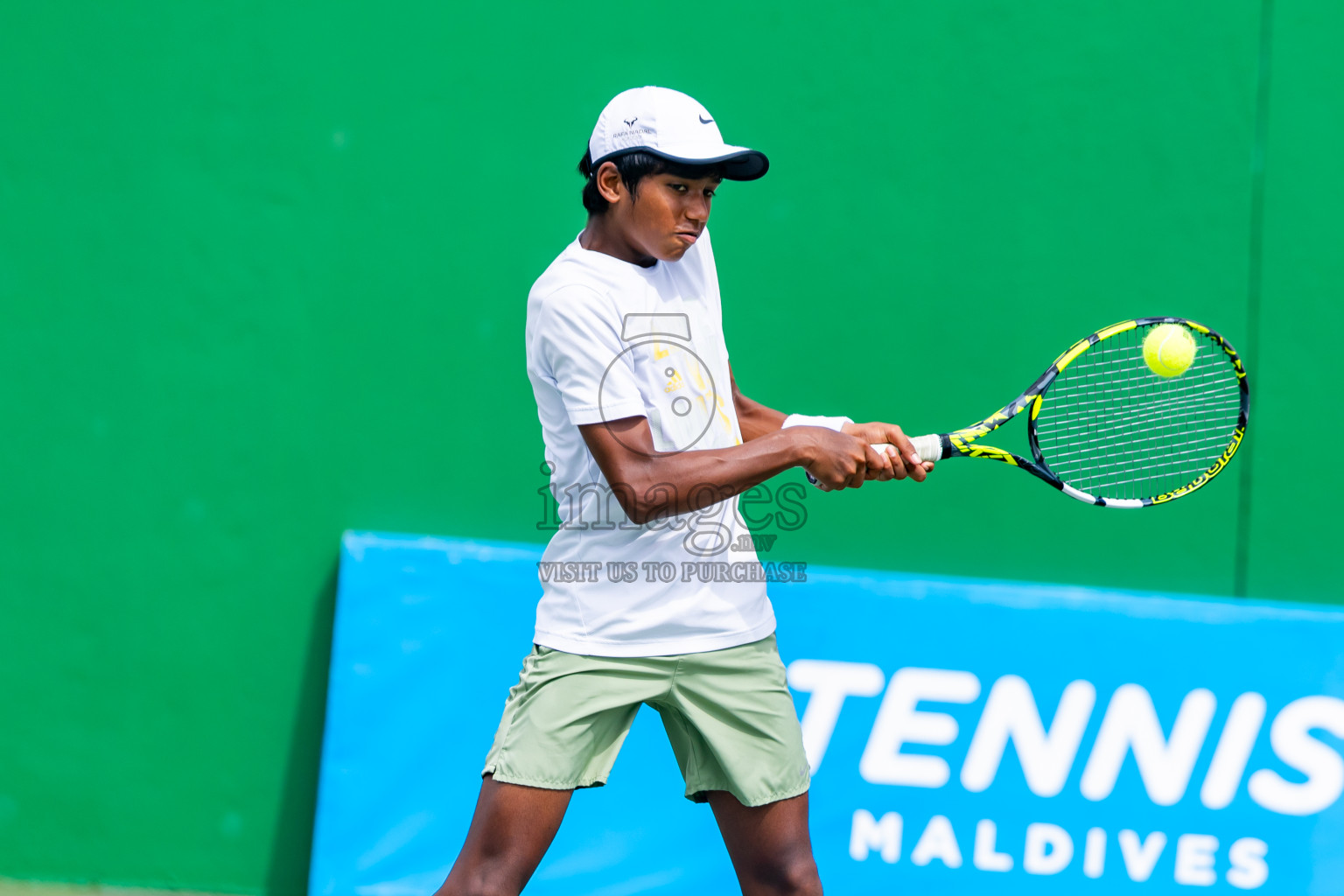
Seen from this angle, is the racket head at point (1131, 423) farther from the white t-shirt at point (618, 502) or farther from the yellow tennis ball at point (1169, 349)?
the white t-shirt at point (618, 502)

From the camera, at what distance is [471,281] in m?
3.14

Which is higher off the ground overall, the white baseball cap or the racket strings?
the white baseball cap

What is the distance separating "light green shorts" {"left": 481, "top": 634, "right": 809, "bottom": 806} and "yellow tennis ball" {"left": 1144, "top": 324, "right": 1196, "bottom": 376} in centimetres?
107

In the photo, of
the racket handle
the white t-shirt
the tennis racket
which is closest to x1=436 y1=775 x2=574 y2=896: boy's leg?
the white t-shirt

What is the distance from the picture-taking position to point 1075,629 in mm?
3059

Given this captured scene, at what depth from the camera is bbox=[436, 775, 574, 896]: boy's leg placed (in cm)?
204

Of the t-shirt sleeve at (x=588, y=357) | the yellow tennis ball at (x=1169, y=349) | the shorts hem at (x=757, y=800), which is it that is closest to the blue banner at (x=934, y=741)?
A: the yellow tennis ball at (x=1169, y=349)

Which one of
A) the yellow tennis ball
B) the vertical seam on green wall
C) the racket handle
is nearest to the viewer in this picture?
the racket handle

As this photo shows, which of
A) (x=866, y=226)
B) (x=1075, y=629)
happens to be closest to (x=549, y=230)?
(x=866, y=226)

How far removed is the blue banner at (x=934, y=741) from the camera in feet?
9.93

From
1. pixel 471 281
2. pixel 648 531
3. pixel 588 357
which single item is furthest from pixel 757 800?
pixel 471 281

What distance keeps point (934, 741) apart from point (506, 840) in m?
1.38

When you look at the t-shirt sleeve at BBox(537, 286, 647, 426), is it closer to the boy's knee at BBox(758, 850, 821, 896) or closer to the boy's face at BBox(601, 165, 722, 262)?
the boy's face at BBox(601, 165, 722, 262)

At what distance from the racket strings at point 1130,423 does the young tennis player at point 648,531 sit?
0.93 m
